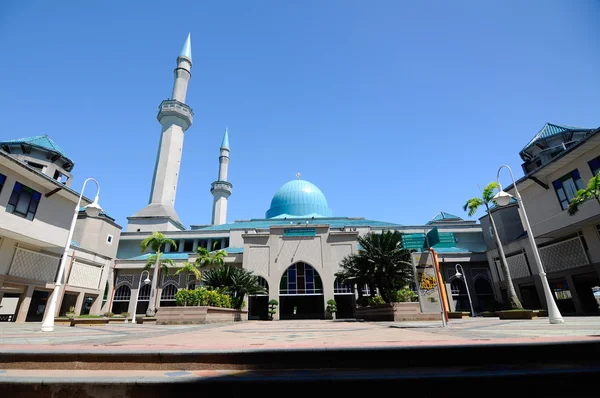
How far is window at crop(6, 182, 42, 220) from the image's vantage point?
20.6 meters

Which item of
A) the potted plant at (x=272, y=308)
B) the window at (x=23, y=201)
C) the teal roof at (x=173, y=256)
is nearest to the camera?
the window at (x=23, y=201)

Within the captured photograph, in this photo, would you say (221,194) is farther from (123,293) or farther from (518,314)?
(518,314)

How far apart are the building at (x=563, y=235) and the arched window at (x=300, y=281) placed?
19.2 metres

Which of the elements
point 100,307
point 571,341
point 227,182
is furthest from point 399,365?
point 227,182

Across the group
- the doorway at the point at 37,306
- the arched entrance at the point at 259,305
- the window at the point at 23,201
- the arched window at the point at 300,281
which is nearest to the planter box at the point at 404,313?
the arched window at the point at 300,281

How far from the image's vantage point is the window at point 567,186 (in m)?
21.0

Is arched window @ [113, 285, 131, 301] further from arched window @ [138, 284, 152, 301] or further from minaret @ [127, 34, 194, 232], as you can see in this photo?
minaret @ [127, 34, 194, 232]

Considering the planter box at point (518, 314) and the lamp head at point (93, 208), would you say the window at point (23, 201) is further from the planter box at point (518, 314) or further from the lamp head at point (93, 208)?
the planter box at point (518, 314)

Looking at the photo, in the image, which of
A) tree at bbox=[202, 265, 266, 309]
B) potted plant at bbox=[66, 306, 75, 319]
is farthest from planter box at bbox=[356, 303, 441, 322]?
potted plant at bbox=[66, 306, 75, 319]

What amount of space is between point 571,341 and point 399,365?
2206 millimetres

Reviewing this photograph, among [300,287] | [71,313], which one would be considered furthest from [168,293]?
[300,287]

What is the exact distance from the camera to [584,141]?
1928cm

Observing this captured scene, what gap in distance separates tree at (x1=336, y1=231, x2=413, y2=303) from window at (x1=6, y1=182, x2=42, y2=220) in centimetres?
2448

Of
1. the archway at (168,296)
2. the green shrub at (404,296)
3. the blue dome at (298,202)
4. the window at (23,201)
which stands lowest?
the green shrub at (404,296)
